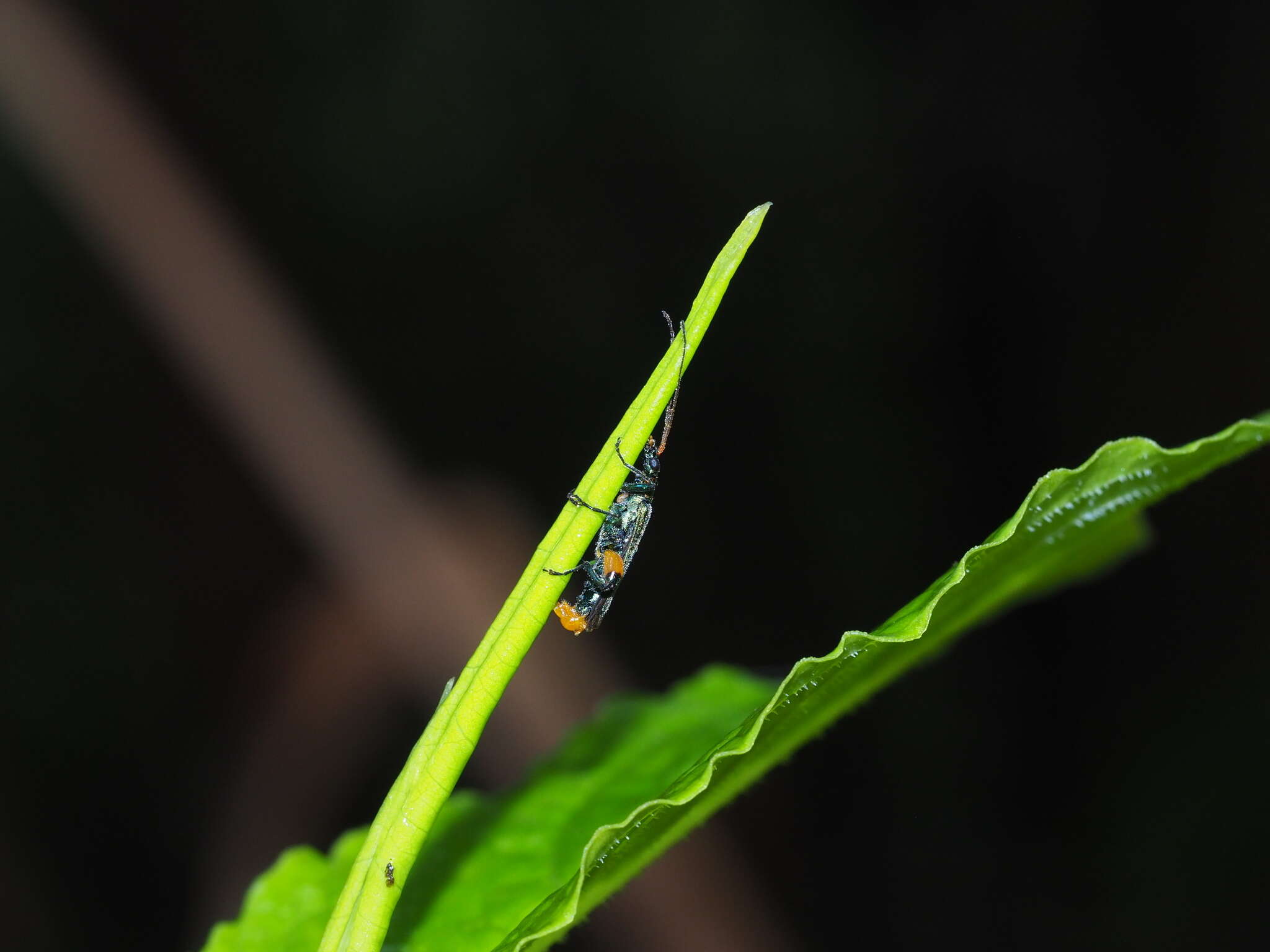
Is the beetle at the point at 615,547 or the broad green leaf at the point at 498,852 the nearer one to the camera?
the broad green leaf at the point at 498,852

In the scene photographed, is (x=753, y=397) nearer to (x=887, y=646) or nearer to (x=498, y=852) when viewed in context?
(x=498, y=852)

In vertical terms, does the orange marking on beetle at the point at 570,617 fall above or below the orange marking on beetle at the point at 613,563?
below

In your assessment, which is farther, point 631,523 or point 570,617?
point 631,523

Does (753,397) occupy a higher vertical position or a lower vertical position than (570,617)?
higher

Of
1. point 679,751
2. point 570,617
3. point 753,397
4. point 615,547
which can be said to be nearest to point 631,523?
point 615,547

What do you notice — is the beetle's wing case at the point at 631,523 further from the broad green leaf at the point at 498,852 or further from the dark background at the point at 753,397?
the dark background at the point at 753,397

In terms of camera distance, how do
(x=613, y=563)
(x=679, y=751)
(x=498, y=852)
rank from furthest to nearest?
(x=613, y=563) → (x=679, y=751) → (x=498, y=852)

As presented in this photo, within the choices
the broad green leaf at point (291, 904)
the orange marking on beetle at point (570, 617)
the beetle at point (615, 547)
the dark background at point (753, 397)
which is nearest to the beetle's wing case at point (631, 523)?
the beetle at point (615, 547)

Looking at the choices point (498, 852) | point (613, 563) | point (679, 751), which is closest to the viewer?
point (498, 852)
